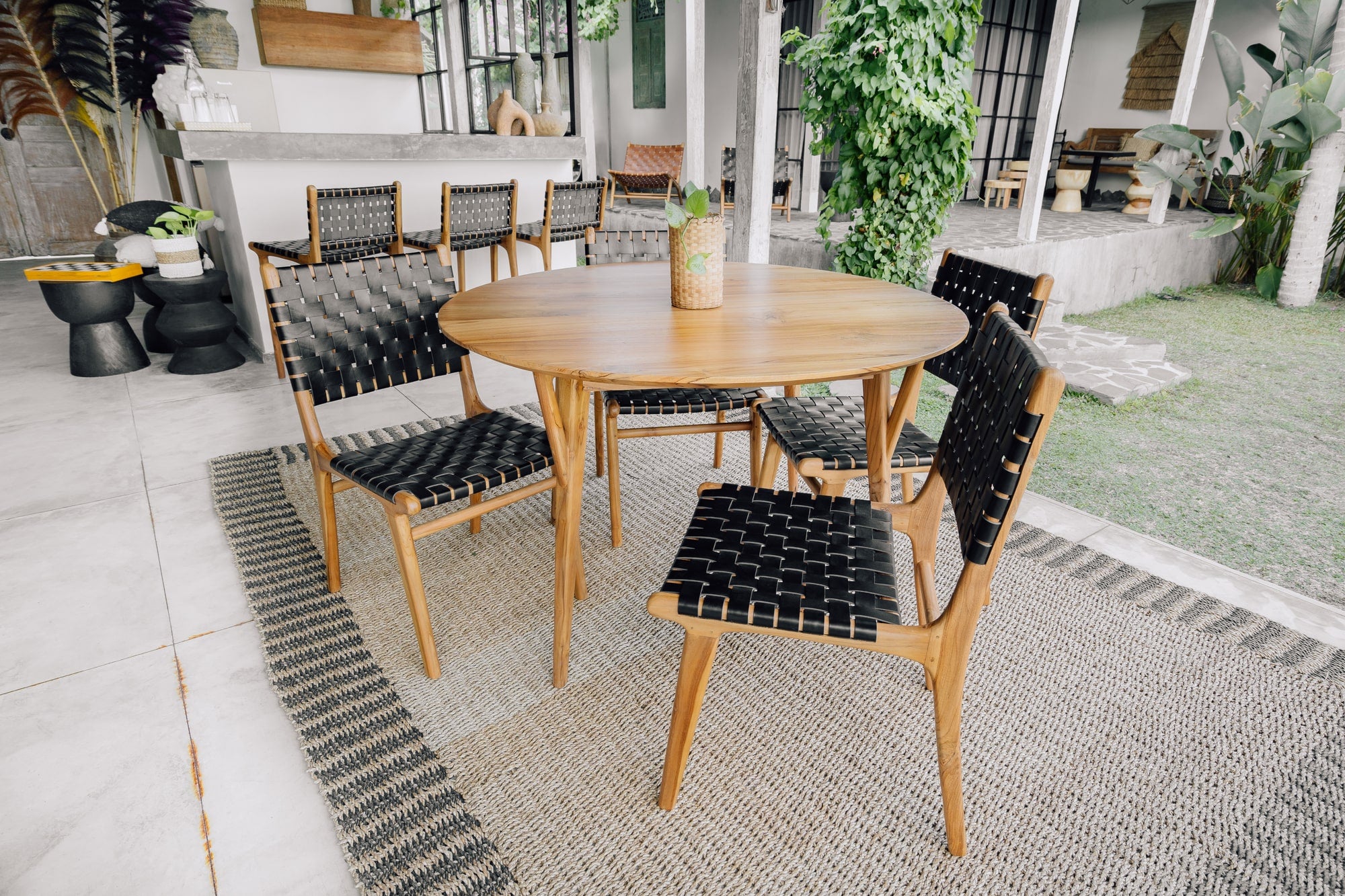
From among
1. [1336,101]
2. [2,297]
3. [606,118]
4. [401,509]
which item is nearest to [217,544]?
[401,509]

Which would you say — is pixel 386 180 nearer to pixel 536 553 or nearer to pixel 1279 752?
pixel 536 553

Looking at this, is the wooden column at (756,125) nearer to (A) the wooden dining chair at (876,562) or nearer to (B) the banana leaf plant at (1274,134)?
(A) the wooden dining chair at (876,562)

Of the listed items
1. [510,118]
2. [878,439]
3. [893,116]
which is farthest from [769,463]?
[510,118]

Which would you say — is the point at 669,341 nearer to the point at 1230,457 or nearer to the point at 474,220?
the point at 474,220

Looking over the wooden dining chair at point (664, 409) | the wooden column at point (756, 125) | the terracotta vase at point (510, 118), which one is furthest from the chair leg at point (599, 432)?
the terracotta vase at point (510, 118)

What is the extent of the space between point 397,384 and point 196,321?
2584mm

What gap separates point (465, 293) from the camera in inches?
77.1

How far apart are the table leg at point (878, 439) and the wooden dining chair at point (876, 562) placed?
0.62 ft

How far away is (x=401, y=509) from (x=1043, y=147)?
5455 mm

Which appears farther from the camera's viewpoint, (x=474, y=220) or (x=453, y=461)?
(x=474, y=220)

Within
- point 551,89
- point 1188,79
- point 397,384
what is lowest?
point 397,384

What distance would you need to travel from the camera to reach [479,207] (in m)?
3.65

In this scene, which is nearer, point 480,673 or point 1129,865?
point 1129,865

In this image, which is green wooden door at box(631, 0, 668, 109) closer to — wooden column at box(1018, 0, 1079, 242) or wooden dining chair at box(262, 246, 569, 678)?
wooden column at box(1018, 0, 1079, 242)
